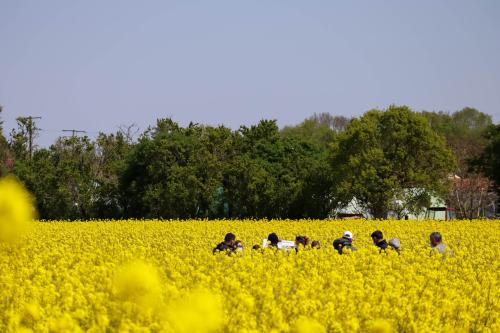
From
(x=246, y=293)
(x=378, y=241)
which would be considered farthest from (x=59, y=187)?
(x=246, y=293)

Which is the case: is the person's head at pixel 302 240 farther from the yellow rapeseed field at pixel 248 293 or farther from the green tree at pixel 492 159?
the green tree at pixel 492 159

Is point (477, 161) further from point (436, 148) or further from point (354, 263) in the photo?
point (354, 263)

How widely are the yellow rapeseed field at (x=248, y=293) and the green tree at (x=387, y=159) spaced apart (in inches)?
1020

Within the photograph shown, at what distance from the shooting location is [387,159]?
137 feet

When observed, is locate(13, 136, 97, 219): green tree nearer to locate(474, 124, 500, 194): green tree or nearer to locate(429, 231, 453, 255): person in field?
locate(474, 124, 500, 194): green tree

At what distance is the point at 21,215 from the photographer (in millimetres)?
4812

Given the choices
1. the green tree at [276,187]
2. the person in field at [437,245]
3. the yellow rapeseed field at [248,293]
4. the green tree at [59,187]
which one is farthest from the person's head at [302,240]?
the green tree at [59,187]

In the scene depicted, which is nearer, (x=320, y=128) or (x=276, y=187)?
(x=276, y=187)

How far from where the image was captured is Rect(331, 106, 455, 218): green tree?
134 ft

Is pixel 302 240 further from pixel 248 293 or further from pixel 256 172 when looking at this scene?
pixel 256 172

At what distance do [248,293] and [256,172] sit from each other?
36514 millimetres

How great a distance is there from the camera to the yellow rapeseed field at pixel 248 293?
574 centimetres

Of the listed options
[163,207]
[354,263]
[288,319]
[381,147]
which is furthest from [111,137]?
[288,319]

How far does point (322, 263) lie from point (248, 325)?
5380 mm
